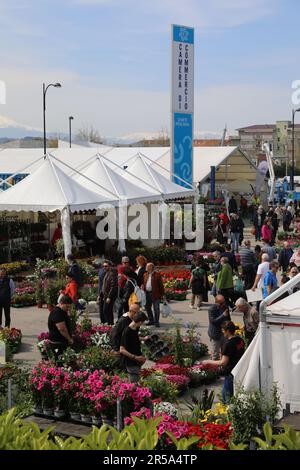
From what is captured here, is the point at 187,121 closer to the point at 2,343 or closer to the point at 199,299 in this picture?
the point at 199,299

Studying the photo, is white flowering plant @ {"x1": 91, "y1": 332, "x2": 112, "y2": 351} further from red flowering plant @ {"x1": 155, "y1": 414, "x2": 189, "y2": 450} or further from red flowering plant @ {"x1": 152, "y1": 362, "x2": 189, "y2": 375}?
red flowering plant @ {"x1": 155, "y1": 414, "x2": 189, "y2": 450}

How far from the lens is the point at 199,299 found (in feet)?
59.8

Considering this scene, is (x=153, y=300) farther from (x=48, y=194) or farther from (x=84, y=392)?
(x=48, y=194)

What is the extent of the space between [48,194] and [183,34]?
10.4m

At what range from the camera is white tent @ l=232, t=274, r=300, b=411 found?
8.66 meters

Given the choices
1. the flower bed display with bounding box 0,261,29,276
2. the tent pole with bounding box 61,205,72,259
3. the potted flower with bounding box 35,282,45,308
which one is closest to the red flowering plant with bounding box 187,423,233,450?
the potted flower with bounding box 35,282,45,308

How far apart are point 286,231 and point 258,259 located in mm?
15280

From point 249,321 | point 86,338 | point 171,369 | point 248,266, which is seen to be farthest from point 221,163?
point 171,369

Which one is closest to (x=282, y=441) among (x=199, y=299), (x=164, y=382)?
(x=164, y=382)

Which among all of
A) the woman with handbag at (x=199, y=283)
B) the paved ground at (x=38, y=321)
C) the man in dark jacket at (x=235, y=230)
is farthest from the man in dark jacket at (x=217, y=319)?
the man in dark jacket at (x=235, y=230)

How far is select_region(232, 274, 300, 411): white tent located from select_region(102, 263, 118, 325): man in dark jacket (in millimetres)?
6569

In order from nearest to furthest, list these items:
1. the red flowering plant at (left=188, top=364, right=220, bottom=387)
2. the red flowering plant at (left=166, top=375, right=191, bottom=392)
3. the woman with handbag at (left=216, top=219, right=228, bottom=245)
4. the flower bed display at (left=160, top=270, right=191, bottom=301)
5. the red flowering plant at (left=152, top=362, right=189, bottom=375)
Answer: the red flowering plant at (left=166, top=375, right=191, bottom=392) < the red flowering plant at (left=188, top=364, right=220, bottom=387) < the red flowering plant at (left=152, top=362, right=189, bottom=375) < the flower bed display at (left=160, top=270, right=191, bottom=301) < the woman with handbag at (left=216, top=219, right=228, bottom=245)

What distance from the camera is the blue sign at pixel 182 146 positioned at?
30.5 metres

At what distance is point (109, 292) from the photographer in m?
15.4
